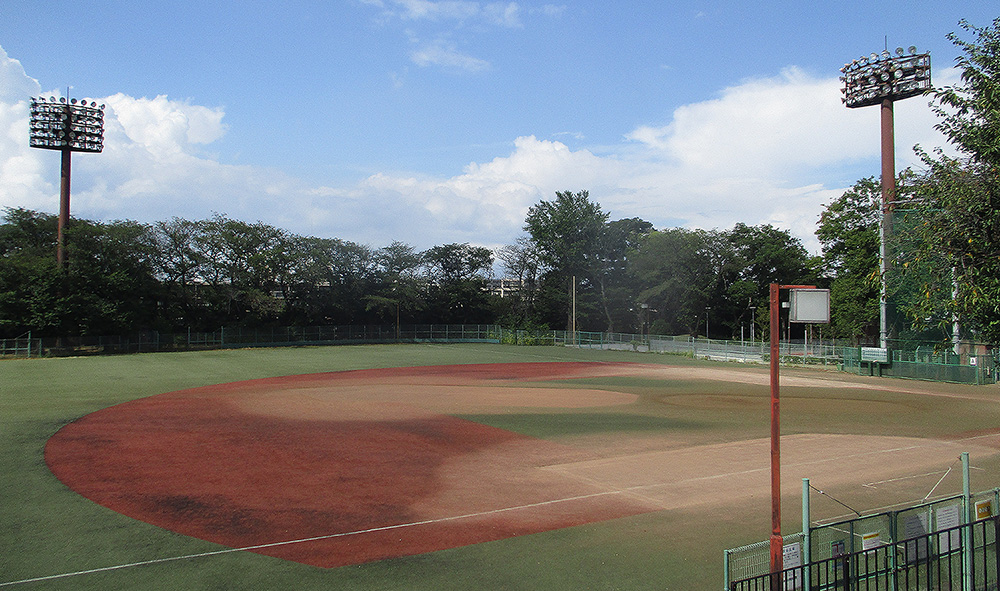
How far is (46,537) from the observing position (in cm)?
1174

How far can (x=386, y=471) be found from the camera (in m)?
16.9

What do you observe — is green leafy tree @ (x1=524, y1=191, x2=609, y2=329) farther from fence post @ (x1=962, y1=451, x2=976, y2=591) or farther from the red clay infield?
fence post @ (x1=962, y1=451, x2=976, y2=591)

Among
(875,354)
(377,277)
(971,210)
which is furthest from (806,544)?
(377,277)

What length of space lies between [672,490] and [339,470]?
8769 mm

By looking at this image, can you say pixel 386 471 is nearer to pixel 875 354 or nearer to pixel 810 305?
pixel 810 305

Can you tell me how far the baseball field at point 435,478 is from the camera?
418 inches

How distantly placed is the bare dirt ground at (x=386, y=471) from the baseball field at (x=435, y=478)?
84mm

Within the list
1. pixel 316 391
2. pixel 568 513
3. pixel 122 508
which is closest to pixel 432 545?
pixel 568 513

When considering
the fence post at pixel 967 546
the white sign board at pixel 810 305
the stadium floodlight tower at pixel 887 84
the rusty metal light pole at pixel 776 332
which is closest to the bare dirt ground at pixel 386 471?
the fence post at pixel 967 546

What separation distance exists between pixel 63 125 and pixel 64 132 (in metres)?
0.70

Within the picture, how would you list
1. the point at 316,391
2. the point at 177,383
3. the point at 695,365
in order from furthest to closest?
1. the point at 695,365
2. the point at 177,383
3. the point at 316,391

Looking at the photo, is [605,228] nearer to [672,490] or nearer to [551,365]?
[551,365]

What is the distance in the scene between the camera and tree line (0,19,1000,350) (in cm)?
5869

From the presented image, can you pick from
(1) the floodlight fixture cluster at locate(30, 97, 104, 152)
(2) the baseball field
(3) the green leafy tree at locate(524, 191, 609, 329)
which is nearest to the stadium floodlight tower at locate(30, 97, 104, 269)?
(1) the floodlight fixture cluster at locate(30, 97, 104, 152)
